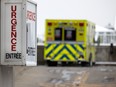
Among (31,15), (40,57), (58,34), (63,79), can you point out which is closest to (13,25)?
(31,15)

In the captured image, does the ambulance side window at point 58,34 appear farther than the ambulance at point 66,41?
Yes

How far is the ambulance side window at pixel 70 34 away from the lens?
2766 cm

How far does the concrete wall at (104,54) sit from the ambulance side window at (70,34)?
6048 mm

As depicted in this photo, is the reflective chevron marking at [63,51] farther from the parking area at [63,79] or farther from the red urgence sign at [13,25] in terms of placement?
the red urgence sign at [13,25]

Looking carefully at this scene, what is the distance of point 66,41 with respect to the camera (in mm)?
28062

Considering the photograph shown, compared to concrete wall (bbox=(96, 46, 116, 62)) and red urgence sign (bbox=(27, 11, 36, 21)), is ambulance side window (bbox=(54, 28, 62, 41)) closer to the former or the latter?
concrete wall (bbox=(96, 46, 116, 62))

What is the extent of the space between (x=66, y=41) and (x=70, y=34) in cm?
48

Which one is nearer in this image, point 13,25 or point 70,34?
point 13,25

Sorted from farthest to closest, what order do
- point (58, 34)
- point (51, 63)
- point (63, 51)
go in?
point (51, 63) < point (63, 51) < point (58, 34)

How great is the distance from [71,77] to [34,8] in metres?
12.1

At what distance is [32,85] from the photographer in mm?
16531

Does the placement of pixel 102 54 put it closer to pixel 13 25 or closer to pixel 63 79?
pixel 63 79

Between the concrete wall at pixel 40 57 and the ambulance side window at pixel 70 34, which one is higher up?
the ambulance side window at pixel 70 34

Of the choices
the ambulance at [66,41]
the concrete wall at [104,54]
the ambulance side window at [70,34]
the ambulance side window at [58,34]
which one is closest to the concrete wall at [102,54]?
the concrete wall at [104,54]
